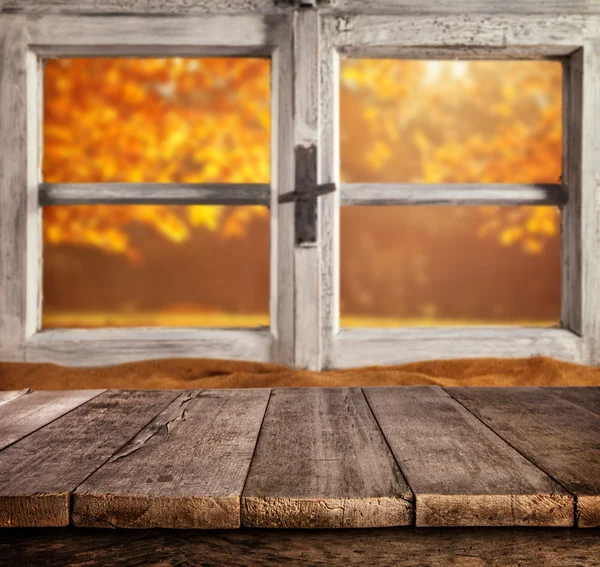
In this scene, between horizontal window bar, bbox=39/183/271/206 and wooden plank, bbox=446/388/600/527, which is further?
horizontal window bar, bbox=39/183/271/206

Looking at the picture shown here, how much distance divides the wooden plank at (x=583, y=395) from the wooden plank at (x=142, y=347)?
36.9 inches

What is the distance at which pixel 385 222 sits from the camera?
3.86 meters

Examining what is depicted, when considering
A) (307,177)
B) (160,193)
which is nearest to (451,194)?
(307,177)

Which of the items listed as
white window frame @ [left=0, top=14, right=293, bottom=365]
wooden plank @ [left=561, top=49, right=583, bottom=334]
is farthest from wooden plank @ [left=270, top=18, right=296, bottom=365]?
wooden plank @ [left=561, top=49, right=583, bottom=334]

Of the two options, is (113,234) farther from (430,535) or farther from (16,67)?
(430,535)

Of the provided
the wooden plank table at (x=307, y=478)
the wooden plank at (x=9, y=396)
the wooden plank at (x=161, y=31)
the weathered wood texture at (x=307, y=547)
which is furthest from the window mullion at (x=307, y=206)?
the weathered wood texture at (x=307, y=547)

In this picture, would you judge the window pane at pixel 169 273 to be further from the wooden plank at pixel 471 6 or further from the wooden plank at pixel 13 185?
the wooden plank at pixel 471 6

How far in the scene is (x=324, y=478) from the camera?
0.81 m

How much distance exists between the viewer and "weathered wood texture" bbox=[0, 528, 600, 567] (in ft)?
2.50

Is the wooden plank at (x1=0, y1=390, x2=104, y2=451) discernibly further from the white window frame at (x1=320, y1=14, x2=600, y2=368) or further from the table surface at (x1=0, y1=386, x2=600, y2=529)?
the white window frame at (x1=320, y1=14, x2=600, y2=368)

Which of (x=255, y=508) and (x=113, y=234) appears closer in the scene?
(x=255, y=508)

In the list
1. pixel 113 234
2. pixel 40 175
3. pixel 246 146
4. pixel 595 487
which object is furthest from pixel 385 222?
pixel 595 487

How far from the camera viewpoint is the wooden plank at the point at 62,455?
0.75 metres

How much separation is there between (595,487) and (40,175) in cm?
197
